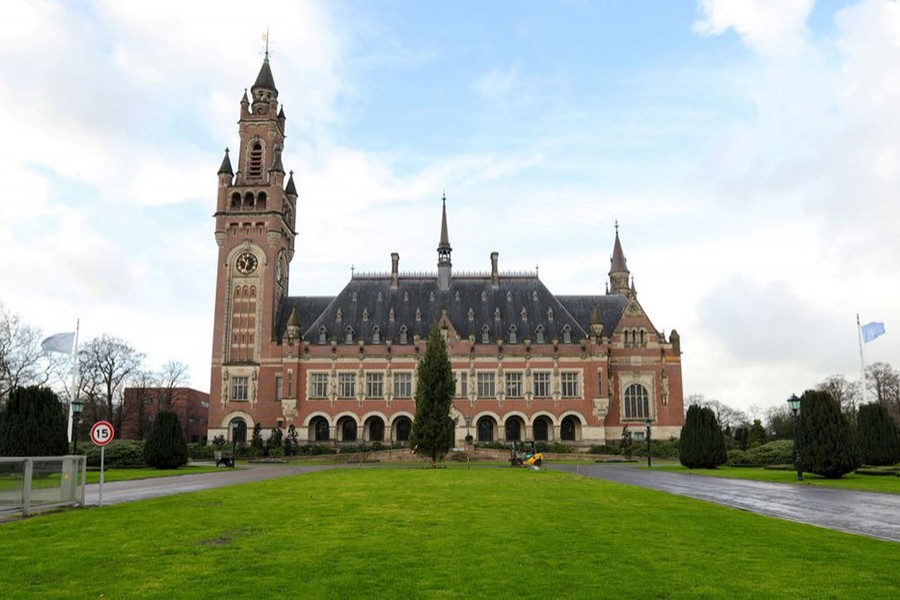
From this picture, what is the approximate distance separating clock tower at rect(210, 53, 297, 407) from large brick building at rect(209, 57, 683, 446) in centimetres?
14

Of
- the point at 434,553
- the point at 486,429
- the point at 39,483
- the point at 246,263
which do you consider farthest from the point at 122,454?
the point at 434,553

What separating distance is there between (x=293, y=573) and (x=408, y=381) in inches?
2307

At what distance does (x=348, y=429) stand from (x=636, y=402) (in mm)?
28961

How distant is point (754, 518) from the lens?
16.1 metres

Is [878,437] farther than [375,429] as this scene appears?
No

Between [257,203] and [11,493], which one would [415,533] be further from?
[257,203]

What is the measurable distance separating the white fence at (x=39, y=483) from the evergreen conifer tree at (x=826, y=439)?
1166 inches

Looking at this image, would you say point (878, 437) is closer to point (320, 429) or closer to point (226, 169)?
point (320, 429)

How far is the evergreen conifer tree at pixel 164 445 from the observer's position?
141ft

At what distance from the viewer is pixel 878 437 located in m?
40.8

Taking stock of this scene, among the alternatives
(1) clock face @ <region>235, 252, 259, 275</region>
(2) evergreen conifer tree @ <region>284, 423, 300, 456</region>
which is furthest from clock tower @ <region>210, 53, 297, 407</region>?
(2) evergreen conifer tree @ <region>284, 423, 300, 456</region>

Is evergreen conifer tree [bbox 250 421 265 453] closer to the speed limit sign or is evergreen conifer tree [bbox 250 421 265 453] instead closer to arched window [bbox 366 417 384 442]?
arched window [bbox 366 417 384 442]

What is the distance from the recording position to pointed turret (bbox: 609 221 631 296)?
7831cm

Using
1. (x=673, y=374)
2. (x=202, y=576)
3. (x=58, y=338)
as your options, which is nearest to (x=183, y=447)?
(x=58, y=338)
